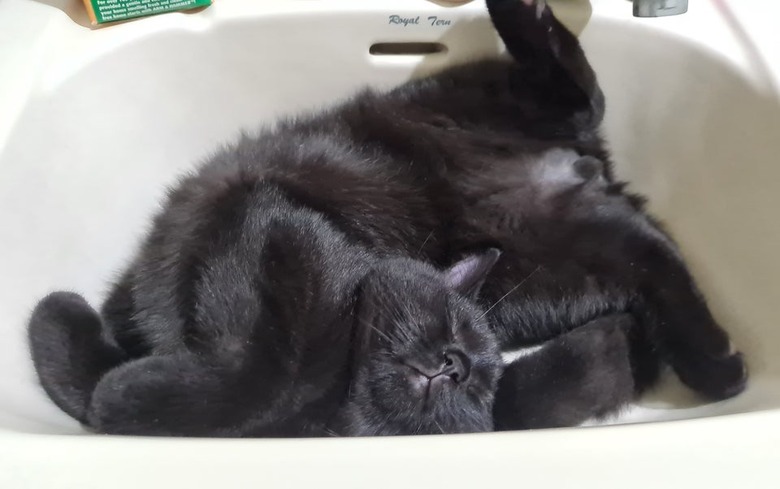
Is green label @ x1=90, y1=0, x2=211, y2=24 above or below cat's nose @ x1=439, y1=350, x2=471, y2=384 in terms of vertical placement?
above

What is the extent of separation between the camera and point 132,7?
0.96 metres

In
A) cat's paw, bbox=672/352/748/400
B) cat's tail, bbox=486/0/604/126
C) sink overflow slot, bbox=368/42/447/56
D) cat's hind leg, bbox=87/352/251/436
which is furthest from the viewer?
sink overflow slot, bbox=368/42/447/56

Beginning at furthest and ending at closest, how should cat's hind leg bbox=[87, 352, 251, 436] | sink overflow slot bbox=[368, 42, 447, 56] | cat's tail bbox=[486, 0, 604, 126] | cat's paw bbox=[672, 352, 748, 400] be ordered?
sink overflow slot bbox=[368, 42, 447, 56] < cat's tail bbox=[486, 0, 604, 126] < cat's paw bbox=[672, 352, 748, 400] < cat's hind leg bbox=[87, 352, 251, 436]

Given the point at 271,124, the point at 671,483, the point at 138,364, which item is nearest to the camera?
the point at 671,483

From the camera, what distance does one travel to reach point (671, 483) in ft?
1.65

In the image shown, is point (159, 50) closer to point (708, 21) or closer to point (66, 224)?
point (66, 224)

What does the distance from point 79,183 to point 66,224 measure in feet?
0.22

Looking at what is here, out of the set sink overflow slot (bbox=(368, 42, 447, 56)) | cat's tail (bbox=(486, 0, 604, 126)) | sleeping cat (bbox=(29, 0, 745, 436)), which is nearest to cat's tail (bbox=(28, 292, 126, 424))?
sleeping cat (bbox=(29, 0, 745, 436))

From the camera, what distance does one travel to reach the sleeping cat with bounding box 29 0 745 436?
0.72 metres

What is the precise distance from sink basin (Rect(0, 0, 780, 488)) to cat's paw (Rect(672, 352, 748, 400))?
0.06 ft

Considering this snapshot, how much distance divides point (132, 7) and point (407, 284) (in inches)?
23.4

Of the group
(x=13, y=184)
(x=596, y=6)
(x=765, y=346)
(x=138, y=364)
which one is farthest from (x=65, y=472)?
(x=596, y=6)

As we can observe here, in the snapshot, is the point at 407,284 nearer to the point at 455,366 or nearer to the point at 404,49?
the point at 455,366

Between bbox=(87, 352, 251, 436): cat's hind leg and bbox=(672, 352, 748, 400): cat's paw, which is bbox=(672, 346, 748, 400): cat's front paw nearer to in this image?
bbox=(672, 352, 748, 400): cat's paw
